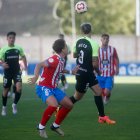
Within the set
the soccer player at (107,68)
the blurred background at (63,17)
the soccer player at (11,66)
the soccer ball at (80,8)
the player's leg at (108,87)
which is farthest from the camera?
the blurred background at (63,17)

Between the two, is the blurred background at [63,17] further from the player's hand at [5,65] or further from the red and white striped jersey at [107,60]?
the player's hand at [5,65]

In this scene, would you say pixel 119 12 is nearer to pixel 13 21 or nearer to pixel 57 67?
pixel 13 21

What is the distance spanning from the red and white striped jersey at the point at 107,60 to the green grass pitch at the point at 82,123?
0.96m

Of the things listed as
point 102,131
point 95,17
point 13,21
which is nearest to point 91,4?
point 95,17

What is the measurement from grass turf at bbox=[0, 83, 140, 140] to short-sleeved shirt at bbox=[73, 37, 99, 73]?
4.15ft

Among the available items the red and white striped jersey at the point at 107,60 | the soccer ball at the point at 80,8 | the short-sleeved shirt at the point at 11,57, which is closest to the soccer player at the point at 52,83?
the short-sleeved shirt at the point at 11,57

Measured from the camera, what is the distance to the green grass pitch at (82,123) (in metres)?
13.5

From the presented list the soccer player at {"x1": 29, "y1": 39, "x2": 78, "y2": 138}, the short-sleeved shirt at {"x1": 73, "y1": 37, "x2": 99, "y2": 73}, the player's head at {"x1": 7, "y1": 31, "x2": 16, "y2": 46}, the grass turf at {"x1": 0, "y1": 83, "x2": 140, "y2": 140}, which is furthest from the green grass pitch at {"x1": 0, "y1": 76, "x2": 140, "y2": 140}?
the player's head at {"x1": 7, "y1": 31, "x2": 16, "y2": 46}

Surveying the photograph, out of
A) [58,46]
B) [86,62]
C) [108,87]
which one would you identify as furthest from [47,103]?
[108,87]

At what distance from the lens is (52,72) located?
43.7 feet

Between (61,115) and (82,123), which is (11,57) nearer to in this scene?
(82,123)

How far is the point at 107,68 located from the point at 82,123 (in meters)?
5.37

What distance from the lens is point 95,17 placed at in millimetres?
82125

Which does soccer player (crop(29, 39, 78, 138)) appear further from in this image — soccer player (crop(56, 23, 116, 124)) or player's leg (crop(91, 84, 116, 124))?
player's leg (crop(91, 84, 116, 124))
